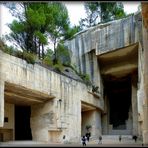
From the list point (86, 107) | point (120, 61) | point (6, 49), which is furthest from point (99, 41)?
point (6, 49)

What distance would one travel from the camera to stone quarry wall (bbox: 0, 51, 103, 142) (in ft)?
54.0

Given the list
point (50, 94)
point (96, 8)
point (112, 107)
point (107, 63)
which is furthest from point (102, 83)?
point (50, 94)

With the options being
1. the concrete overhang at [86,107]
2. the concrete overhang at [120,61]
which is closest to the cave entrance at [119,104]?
the concrete overhang at [120,61]

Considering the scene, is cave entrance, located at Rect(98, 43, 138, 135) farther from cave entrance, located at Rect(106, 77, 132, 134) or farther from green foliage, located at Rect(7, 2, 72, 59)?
green foliage, located at Rect(7, 2, 72, 59)

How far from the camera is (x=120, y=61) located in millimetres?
30859

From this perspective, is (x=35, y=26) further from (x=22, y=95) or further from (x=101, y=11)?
(x=101, y=11)

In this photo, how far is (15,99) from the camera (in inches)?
802

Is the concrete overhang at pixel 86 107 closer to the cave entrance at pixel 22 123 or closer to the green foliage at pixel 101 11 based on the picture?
the cave entrance at pixel 22 123

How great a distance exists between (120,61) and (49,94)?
12446mm

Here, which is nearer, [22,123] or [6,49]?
[6,49]

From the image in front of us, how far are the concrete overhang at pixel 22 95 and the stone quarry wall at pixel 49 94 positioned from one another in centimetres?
27

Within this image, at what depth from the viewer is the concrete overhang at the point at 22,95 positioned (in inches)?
677

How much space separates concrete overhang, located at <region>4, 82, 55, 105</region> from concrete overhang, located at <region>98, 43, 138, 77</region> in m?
10.1

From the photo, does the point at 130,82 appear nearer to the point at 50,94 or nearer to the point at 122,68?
the point at 122,68
